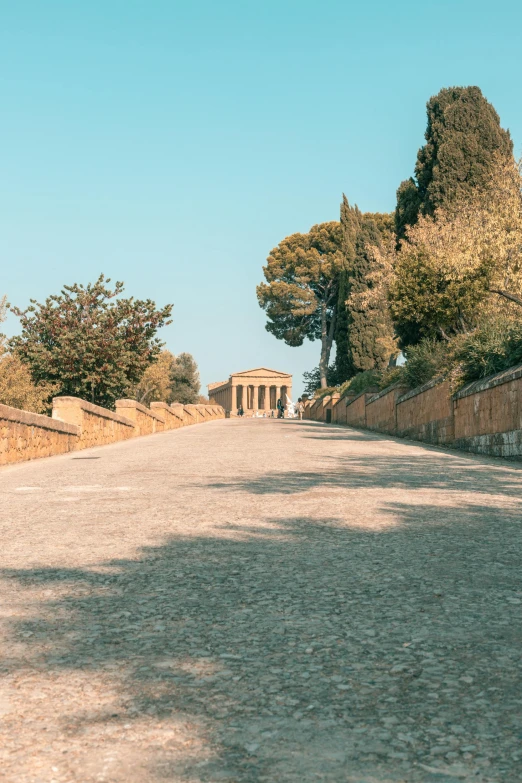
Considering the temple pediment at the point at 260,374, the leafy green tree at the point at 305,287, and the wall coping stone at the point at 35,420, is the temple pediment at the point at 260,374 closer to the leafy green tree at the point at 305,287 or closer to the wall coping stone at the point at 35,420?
the leafy green tree at the point at 305,287

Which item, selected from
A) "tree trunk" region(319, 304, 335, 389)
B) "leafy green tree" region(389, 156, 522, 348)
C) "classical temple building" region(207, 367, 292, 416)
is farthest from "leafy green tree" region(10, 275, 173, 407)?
"classical temple building" region(207, 367, 292, 416)

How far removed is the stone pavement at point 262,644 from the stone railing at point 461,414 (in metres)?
7.19

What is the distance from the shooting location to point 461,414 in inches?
727

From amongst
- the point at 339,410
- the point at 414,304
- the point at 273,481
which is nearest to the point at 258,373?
the point at 339,410

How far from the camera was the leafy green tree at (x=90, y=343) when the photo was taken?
100 ft

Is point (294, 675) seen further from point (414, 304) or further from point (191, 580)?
point (414, 304)

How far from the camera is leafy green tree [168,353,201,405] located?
88.7 meters

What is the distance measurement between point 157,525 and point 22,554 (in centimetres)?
144

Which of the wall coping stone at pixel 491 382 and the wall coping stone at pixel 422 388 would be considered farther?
the wall coping stone at pixel 422 388

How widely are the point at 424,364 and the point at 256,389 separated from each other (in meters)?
114

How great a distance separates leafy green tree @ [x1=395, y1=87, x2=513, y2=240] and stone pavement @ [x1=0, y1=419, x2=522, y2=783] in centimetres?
2727

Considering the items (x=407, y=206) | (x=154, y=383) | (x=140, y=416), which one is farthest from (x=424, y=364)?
(x=154, y=383)

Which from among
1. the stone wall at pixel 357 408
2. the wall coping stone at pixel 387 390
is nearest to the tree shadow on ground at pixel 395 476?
the wall coping stone at pixel 387 390

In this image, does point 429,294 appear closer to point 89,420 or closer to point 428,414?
point 428,414
